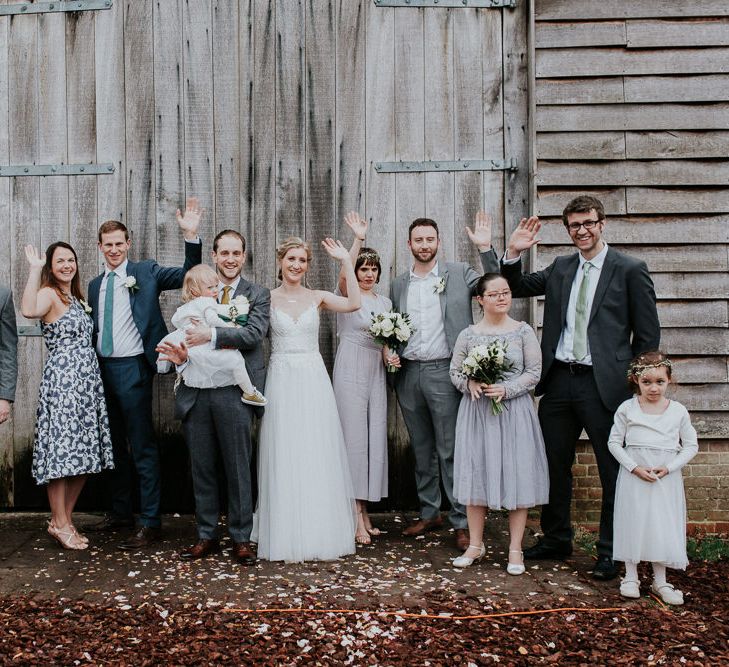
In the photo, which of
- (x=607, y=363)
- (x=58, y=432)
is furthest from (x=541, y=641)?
(x=58, y=432)

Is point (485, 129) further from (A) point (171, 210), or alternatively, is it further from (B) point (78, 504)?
(B) point (78, 504)

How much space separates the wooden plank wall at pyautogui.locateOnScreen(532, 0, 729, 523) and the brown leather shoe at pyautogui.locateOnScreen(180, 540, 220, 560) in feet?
9.79

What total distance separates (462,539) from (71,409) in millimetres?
2468

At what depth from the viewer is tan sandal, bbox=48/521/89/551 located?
468 centimetres

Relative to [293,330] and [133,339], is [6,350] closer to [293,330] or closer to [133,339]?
[133,339]

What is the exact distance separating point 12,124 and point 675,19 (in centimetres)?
474

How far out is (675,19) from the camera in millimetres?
5367

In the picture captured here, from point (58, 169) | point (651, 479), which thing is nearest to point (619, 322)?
point (651, 479)

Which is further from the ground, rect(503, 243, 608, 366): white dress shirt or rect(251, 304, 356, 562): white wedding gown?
rect(503, 243, 608, 366): white dress shirt

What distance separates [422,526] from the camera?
5023 mm

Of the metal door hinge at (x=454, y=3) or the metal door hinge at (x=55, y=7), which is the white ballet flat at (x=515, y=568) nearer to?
the metal door hinge at (x=454, y=3)

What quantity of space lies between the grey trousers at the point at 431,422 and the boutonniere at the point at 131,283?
1.78m

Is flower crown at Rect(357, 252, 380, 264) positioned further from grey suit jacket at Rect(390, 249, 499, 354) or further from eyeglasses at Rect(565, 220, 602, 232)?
eyeglasses at Rect(565, 220, 602, 232)

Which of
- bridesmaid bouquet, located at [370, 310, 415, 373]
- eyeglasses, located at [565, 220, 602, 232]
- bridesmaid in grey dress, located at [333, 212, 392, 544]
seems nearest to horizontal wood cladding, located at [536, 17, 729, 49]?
eyeglasses, located at [565, 220, 602, 232]
